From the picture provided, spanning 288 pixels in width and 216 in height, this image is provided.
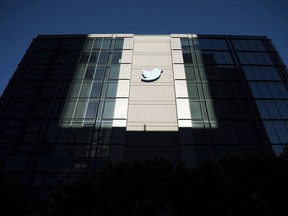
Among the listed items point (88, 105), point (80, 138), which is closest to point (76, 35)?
point (88, 105)

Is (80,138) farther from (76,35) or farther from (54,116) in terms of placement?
(76,35)

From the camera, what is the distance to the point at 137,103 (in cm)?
3159

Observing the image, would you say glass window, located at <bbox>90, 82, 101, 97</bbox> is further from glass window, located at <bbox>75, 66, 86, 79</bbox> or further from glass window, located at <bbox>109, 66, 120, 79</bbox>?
glass window, located at <bbox>75, 66, 86, 79</bbox>

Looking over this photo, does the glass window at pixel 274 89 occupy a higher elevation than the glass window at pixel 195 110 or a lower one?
higher

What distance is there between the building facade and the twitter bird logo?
16 cm

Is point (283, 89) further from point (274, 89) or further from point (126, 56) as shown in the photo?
point (126, 56)

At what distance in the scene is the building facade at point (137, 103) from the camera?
26391 mm

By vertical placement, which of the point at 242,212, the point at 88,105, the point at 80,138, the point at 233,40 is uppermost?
the point at 233,40

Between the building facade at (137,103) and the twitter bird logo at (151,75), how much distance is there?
16cm

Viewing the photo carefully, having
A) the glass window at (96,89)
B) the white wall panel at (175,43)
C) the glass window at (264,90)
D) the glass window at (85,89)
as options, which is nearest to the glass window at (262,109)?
the glass window at (264,90)

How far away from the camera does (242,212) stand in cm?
Result: 1436

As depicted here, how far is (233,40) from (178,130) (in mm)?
23388

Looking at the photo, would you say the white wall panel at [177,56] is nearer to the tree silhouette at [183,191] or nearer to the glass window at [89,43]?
the glass window at [89,43]

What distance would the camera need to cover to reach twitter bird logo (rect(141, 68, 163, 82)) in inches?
1359
